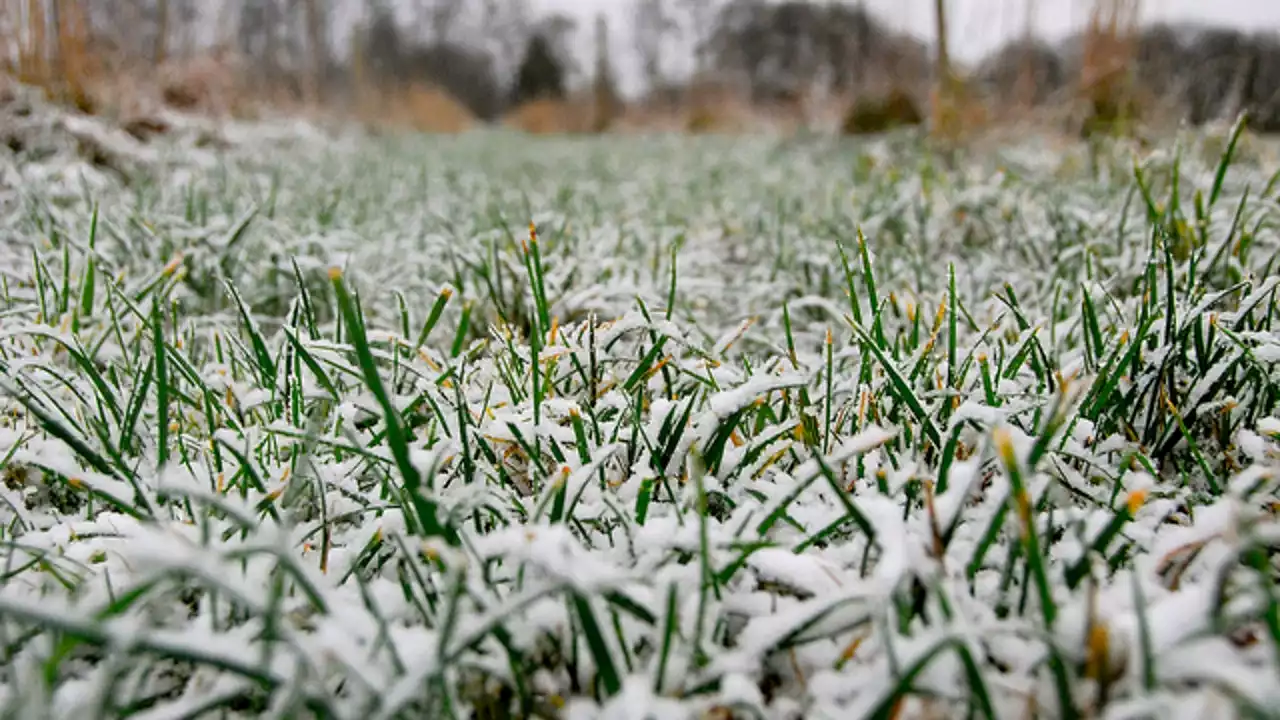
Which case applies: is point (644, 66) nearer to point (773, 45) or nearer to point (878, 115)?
point (773, 45)

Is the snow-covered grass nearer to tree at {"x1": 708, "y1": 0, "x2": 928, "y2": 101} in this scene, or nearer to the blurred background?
the blurred background

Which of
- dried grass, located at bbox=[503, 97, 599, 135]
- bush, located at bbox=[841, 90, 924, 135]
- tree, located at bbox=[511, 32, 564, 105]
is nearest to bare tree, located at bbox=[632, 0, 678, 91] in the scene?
tree, located at bbox=[511, 32, 564, 105]

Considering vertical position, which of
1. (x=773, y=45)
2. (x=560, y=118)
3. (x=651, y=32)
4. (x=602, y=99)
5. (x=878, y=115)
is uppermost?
(x=651, y=32)

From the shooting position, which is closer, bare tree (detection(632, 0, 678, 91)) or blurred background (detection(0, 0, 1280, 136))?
blurred background (detection(0, 0, 1280, 136))

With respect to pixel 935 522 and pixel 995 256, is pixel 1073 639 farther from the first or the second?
pixel 995 256

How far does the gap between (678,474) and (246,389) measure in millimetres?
813

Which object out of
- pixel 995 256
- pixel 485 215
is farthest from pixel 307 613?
pixel 485 215

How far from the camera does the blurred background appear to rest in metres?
5.21

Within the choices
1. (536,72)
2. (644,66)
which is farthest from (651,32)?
(536,72)

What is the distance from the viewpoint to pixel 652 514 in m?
0.94

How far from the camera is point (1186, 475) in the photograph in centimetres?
99

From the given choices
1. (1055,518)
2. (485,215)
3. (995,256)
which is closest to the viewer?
(1055,518)

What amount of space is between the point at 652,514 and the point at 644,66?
3949 cm

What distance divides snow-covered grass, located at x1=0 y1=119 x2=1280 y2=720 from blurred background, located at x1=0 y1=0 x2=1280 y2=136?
1.14 meters
